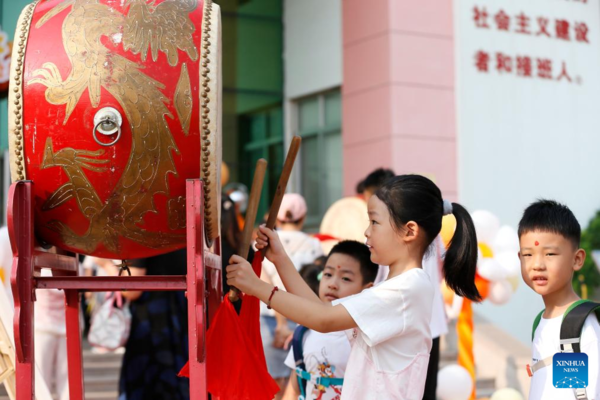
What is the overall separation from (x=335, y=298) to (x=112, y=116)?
1064 mm

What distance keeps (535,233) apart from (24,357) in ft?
4.95

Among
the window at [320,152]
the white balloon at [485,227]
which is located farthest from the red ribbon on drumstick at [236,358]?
the window at [320,152]

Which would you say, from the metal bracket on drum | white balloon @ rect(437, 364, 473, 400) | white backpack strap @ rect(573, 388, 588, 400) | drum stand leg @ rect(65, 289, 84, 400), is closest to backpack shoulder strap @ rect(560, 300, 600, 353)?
white backpack strap @ rect(573, 388, 588, 400)

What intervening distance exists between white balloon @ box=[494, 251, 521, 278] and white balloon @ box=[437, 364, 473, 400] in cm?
72

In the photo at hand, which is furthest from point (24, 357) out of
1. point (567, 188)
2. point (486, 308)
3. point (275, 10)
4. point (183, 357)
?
point (275, 10)

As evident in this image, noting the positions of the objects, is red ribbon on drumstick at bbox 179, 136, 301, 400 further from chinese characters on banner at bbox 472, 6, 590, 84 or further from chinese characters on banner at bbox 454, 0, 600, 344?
chinese characters on banner at bbox 472, 6, 590, 84

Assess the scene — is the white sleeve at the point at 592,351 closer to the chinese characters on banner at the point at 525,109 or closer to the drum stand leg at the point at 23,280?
the drum stand leg at the point at 23,280

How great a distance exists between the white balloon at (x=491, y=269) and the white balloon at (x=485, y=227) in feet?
0.64

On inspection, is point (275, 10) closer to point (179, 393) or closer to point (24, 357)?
point (179, 393)

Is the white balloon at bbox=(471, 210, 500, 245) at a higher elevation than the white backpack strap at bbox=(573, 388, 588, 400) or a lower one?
higher

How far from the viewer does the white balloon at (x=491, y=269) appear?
5.80 meters

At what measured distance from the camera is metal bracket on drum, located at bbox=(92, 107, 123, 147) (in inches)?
102

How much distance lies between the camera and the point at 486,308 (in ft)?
32.2

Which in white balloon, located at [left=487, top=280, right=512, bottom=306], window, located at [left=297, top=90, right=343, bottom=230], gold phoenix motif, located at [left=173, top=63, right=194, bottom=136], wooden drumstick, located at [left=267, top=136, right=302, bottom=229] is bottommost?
white balloon, located at [left=487, top=280, right=512, bottom=306]
